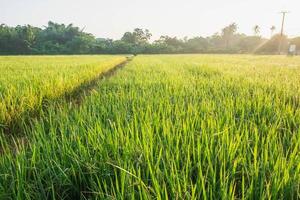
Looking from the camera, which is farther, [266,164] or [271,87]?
[271,87]

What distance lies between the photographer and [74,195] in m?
1.06

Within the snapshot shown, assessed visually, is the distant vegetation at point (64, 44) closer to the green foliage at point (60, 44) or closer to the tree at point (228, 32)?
the green foliage at point (60, 44)

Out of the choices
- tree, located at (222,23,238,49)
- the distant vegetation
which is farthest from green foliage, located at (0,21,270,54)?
tree, located at (222,23,238,49)

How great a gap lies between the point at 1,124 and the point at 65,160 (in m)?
1.33

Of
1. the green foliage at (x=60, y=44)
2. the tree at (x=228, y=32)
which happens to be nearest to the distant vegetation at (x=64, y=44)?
the green foliage at (x=60, y=44)

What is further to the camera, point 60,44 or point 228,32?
point 228,32

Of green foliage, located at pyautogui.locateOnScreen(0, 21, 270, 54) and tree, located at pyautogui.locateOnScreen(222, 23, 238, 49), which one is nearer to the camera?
green foliage, located at pyautogui.locateOnScreen(0, 21, 270, 54)

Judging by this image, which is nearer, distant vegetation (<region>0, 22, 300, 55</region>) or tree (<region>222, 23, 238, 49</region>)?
distant vegetation (<region>0, 22, 300, 55</region>)

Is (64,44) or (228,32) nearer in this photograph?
(64,44)

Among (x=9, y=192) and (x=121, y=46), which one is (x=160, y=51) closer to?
(x=121, y=46)

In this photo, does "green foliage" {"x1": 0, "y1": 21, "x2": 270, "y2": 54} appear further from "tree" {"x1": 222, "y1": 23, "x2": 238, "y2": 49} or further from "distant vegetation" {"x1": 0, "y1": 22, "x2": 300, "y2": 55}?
"tree" {"x1": 222, "y1": 23, "x2": 238, "y2": 49}

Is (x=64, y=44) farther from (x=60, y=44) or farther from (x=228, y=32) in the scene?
(x=228, y=32)

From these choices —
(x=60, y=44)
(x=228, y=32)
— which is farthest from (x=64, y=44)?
(x=228, y=32)

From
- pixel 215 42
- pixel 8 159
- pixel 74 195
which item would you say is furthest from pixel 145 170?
pixel 215 42
